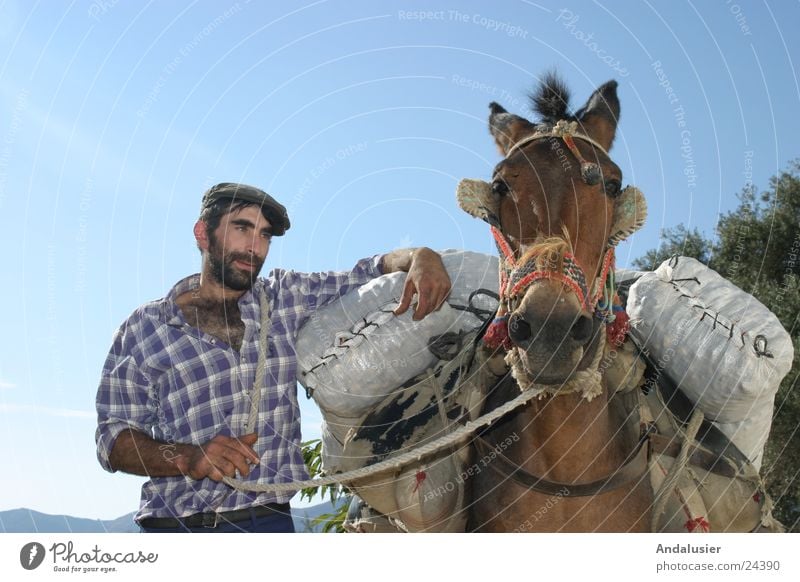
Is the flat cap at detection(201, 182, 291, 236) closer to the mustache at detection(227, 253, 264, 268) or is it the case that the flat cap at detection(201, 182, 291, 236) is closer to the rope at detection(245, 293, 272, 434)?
the mustache at detection(227, 253, 264, 268)

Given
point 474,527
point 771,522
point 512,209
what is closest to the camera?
point 512,209

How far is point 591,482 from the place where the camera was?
3.47 meters

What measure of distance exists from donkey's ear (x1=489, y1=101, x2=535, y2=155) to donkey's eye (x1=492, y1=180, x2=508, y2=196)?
0.65m

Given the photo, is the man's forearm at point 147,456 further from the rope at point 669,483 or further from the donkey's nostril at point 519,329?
the rope at point 669,483

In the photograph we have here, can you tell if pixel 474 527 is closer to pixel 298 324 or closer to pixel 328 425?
pixel 328 425

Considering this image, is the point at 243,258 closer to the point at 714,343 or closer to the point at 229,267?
the point at 229,267

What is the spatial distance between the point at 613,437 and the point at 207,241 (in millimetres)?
2422

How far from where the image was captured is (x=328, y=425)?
4.47m

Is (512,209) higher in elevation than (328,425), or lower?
higher

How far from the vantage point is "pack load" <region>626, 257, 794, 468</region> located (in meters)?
3.85

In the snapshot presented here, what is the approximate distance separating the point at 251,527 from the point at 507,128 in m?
2.64

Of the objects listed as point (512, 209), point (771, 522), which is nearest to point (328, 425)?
point (512, 209)

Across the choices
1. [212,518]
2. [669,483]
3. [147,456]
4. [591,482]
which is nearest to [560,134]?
[591,482]

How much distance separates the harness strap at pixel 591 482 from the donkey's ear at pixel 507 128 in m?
1.68
